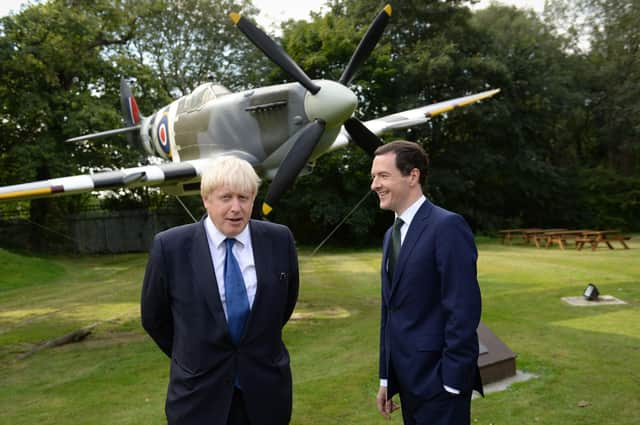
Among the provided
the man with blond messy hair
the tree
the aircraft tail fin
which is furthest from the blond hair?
the tree

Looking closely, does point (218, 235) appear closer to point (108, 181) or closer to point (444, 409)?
point (444, 409)

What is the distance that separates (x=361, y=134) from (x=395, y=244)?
6922 millimetres

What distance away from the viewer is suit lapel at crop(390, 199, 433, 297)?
2.65 metres

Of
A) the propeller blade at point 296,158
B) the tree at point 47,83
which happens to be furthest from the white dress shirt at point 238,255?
the tree at point 47,83

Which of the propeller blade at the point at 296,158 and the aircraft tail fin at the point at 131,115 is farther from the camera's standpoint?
the aircraft tail fin at the point at 131,115

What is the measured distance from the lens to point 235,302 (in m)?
2.28

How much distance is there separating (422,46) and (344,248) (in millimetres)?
12109

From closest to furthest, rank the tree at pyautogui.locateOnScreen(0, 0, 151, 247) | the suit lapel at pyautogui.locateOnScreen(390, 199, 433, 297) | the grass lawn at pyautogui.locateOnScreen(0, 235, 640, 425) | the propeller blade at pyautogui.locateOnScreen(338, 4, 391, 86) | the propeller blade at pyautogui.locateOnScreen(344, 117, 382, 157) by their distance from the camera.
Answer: the suit lapel at pyautogui.locateOnScreen(390, 199, 433, 297) → the grass lawn at pyautogui.locateOnScreen(0, 235, 640, 425) → the propeller blade at pyautogui.locateOnScreen(338, 4, 391, 86) → the propeller blade at pyautogui.locateOnScreen(344, 117, 382, 157) → the tree at pyautogui.locateOnScreen(0, 0, 151, 247)

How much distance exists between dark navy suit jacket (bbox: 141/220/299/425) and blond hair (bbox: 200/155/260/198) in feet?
0.70

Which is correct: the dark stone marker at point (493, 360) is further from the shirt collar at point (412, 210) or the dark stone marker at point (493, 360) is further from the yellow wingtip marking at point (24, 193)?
the yellow wingtip marking at point (24, 193)

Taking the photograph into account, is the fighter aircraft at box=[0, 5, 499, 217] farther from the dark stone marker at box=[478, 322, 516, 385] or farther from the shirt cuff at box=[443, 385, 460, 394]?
the shirt cuff at box=[443, 385, 460, 394]

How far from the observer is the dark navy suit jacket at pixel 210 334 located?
223cm

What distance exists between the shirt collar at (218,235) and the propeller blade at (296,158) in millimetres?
6463

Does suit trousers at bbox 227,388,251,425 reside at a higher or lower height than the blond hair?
lower
